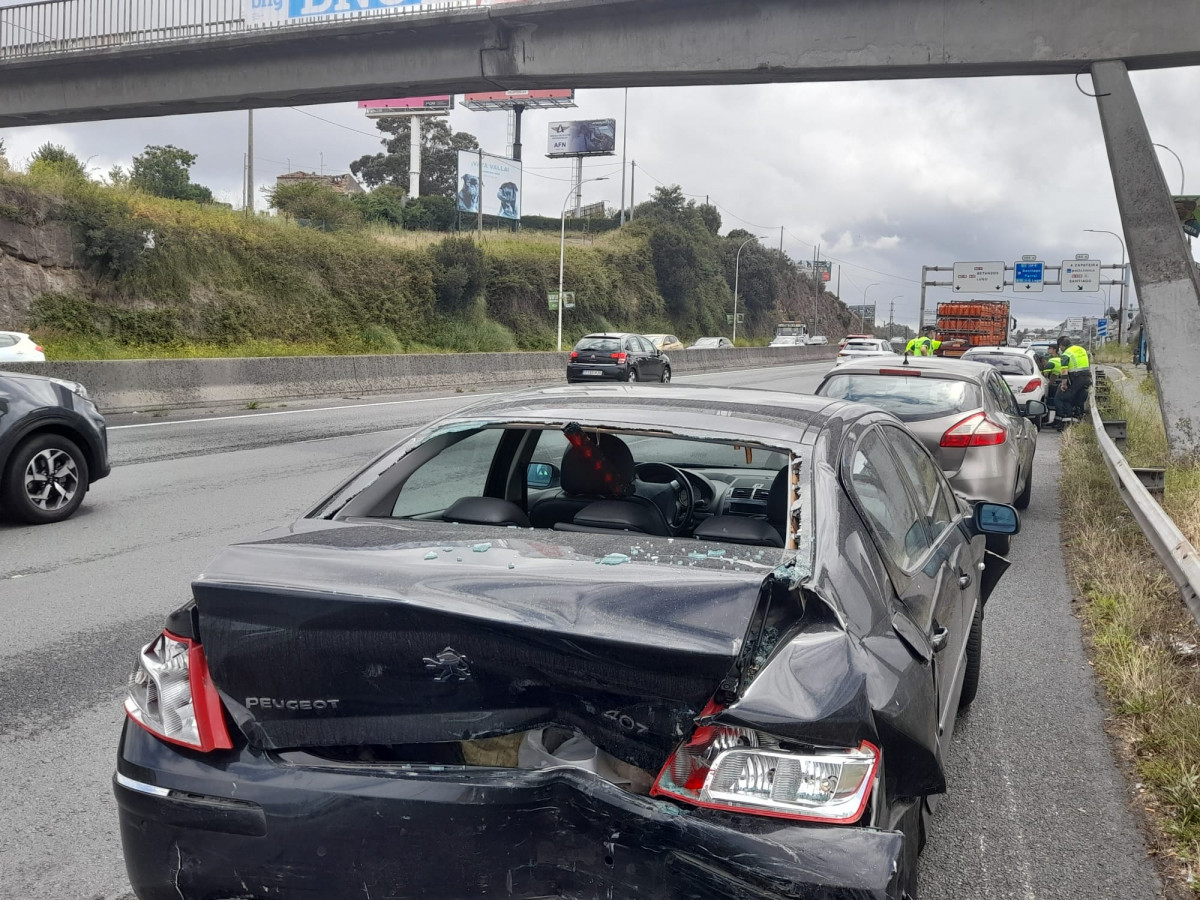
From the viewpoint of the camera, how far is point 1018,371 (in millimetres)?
20328

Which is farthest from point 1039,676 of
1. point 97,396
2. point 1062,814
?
point 97,396

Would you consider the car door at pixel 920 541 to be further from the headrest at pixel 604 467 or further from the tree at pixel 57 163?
the tree at pixel 57 163

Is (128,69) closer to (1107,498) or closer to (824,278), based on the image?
(1107,498)

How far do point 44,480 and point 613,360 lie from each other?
24.6m

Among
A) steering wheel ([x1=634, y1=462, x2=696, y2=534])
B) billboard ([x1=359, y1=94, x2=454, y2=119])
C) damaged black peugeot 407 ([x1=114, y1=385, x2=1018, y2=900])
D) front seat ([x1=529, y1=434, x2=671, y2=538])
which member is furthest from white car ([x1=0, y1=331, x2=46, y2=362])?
billboard ([x1=359, y1=94, x2=454, y2=119])

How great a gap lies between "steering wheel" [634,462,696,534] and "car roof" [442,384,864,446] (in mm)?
462

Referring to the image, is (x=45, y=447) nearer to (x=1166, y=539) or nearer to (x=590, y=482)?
(x=590, y=482)

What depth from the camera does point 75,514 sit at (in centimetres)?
949

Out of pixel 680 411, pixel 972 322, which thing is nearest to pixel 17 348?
pixel 680 411

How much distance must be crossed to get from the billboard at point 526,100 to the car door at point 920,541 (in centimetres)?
7055

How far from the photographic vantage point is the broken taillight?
7.00ft

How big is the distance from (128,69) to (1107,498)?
2175cm

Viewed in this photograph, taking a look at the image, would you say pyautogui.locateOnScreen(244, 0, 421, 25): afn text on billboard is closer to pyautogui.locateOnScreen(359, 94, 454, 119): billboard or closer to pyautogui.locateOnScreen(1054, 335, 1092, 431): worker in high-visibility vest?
pyautogui.locateOnScreen(1054, 335, 1092, 431): worker in high-visibility vest

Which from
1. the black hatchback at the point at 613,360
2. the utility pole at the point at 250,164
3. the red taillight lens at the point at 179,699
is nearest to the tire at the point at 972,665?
the red taillight lens at the point at 179,699
